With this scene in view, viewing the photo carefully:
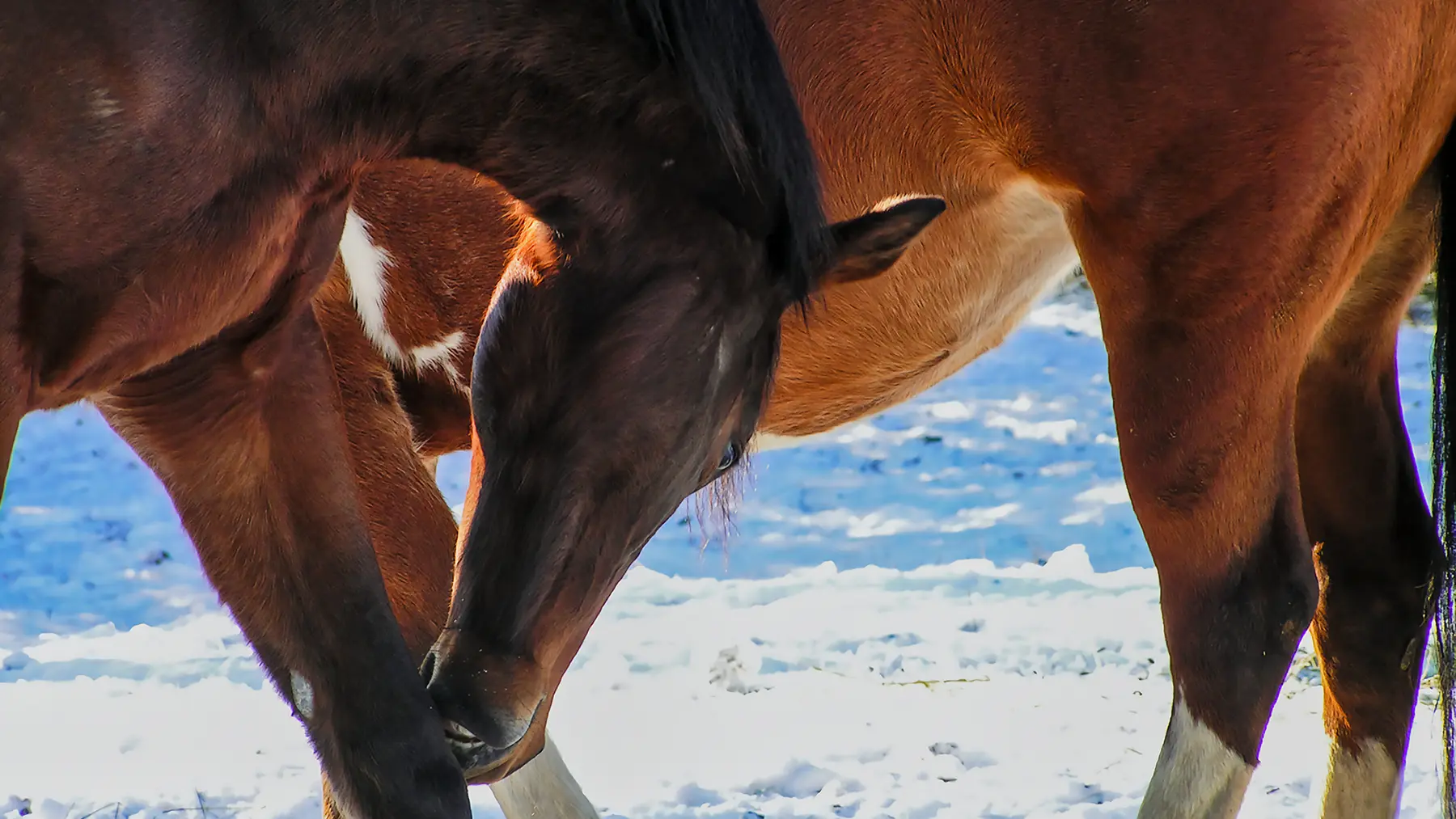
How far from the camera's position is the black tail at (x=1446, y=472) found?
2.69 meters

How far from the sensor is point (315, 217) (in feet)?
6.57

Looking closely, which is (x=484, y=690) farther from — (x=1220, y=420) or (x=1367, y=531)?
(x=1367, y=531)

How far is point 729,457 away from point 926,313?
39.2 inches

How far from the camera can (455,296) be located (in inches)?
114

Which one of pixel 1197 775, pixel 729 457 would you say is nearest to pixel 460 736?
pixel 729 457

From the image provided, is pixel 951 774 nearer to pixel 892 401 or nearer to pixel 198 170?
pixel 892 401

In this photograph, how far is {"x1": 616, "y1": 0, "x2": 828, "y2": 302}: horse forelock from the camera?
1.90 meters

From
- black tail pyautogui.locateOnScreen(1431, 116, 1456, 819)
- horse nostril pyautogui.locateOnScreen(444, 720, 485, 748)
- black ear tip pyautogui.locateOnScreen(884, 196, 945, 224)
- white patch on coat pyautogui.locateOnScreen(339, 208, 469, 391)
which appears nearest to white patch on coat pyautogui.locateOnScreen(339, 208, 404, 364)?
white patch on coat pyautogui.locateOnScreen(339, 208, 469, 391)

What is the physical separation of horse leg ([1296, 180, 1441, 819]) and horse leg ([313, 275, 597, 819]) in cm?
160

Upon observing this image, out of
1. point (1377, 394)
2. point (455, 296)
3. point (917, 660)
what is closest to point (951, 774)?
point (917, 660)

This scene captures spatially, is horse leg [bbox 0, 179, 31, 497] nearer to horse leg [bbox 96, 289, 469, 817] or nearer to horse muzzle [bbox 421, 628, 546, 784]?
horse leg [bbox 96, 289, 469, 817]

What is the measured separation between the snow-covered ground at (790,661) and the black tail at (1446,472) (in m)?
0.38

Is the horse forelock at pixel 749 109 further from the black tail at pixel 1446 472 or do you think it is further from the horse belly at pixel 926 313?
the black tail at pixel 1446 472

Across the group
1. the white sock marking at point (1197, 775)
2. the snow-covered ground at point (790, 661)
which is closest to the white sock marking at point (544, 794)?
the snow-covered ground at point (790, 661)
